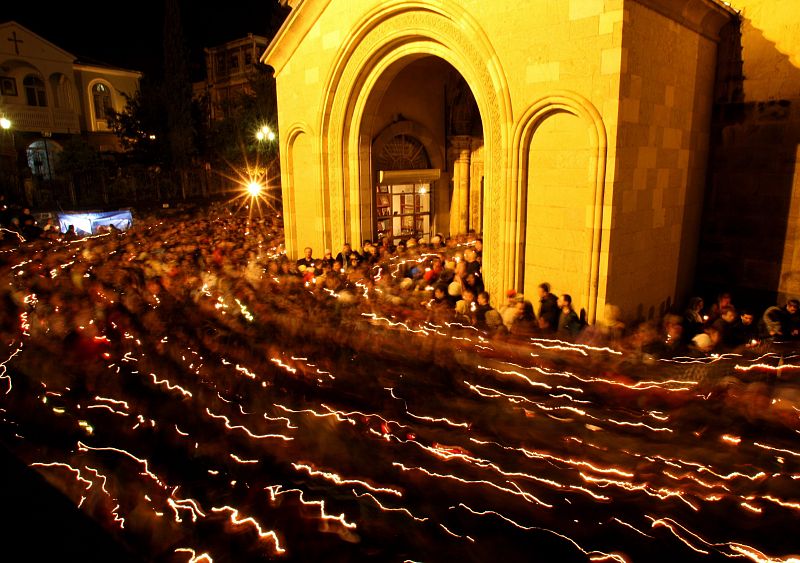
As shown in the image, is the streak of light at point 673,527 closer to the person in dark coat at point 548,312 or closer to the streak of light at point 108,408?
the person in dark coat at point 548,312

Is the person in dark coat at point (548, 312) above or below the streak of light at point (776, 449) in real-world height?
above

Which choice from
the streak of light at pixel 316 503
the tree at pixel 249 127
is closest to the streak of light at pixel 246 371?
the streak of light at pixel 316 503

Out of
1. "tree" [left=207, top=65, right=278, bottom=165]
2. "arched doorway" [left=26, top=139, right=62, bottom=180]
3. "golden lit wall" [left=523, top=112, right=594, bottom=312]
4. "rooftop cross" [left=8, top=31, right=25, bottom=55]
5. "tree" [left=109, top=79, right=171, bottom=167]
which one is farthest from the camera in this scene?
"arched doorway" [left=26, top=139, right=62, bottom=180]

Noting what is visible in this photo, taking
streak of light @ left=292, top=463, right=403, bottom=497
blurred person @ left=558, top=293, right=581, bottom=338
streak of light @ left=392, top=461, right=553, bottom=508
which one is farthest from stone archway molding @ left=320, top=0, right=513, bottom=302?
streak of light @ left=292, top=463, right=403, bottom=497

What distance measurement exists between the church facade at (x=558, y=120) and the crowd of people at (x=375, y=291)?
1.91 feet

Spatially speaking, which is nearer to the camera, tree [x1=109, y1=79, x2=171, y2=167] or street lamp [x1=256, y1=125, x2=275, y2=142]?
street lamp [x1=256, y1=125, x2=275, y2=142]

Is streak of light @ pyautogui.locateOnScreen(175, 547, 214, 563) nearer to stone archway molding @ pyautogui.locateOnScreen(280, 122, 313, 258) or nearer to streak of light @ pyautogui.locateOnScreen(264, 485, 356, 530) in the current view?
streak of light @ pyautogui.locateOnScreen(264, 485, 356, 530)

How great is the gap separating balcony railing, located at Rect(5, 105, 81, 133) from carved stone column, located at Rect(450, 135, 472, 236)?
971 inches

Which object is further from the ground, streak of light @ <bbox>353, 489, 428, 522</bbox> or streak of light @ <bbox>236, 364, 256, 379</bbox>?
streak of light @ <bbox>236, 364, 256, 379</bbox>

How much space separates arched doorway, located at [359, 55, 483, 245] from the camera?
39.3ft

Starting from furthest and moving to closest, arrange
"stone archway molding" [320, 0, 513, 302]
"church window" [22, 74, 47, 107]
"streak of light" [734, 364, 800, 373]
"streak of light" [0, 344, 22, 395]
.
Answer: "church window" [22, 74, 47, 107] → "stone archway molding" [320, 0, 513, 302] → "streak of light" [0, 344, 22, 395] → "streak of light" [734, 364, 800, 373]

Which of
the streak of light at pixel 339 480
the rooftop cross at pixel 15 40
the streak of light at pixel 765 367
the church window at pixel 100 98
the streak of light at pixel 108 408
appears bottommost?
the streak of light at pixel 339 480

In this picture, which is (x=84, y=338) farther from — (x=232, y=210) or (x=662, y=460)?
(x=232, y=210)

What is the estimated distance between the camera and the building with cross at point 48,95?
27.8 metres
